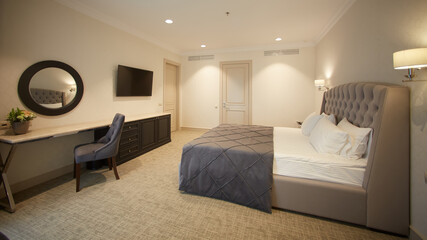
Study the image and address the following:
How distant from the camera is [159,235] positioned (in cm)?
167

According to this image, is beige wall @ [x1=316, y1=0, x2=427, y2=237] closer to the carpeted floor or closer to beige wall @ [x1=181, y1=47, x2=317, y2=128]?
the carpeted floor

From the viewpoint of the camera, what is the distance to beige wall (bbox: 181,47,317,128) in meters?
5.23

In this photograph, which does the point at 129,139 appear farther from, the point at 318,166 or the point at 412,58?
the point at 412,58

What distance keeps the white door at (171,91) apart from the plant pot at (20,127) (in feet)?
11.0

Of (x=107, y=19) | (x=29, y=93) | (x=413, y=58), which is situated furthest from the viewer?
(x=107, y=19)

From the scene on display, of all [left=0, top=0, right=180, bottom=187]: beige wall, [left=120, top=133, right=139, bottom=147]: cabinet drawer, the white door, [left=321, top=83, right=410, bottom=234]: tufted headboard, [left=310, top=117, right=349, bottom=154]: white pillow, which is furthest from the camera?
the white door

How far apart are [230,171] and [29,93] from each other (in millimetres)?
2912

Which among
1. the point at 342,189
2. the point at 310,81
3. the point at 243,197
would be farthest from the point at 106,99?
the point at 310,81

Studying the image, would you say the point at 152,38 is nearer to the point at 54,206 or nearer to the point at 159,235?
the point at 54,206

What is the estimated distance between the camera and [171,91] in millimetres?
5977

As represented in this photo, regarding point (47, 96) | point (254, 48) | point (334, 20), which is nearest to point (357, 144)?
point (334, 20)

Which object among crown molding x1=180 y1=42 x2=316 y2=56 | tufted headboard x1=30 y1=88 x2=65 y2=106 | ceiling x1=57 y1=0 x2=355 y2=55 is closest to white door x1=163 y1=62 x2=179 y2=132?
crown molding x1=180 y1=42 x2=316 y2=56

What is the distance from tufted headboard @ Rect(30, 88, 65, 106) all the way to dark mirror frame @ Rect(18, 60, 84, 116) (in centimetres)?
6

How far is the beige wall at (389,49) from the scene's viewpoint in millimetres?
1508
